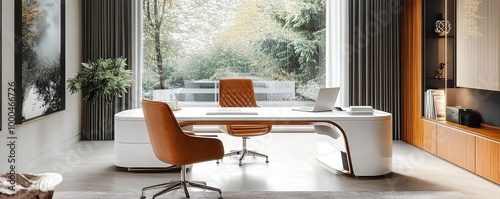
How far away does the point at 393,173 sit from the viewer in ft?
16.2

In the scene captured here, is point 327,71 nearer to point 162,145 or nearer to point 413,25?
point 413,25

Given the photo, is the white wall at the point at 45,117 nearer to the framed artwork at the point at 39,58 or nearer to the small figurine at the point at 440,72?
the framed artwork at the point at 39,58

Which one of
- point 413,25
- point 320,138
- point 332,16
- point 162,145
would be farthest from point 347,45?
point 162,145

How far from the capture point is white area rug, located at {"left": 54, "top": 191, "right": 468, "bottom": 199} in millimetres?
3982

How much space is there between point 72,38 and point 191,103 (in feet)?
6.45

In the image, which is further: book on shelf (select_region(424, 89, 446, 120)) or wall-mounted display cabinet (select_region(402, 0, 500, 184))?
book on shelf (select_region(424, 89, 446, 120))

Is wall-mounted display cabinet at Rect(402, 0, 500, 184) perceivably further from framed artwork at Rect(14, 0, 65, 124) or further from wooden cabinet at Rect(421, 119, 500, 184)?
framed artwork at Rect(14, 0, 65, 124)

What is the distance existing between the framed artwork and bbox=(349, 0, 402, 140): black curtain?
152 inches

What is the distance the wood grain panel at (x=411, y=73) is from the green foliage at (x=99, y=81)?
3.66 metres

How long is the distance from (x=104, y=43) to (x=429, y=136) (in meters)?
4.41

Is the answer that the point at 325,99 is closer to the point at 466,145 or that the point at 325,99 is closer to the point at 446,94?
the point at 466,145

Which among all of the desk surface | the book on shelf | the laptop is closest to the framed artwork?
the desk surface

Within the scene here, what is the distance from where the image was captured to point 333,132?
499 cm

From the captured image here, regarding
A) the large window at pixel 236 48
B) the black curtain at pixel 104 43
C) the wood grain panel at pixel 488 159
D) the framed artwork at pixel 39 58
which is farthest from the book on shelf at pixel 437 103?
the framed artwork at pixel 39 58
